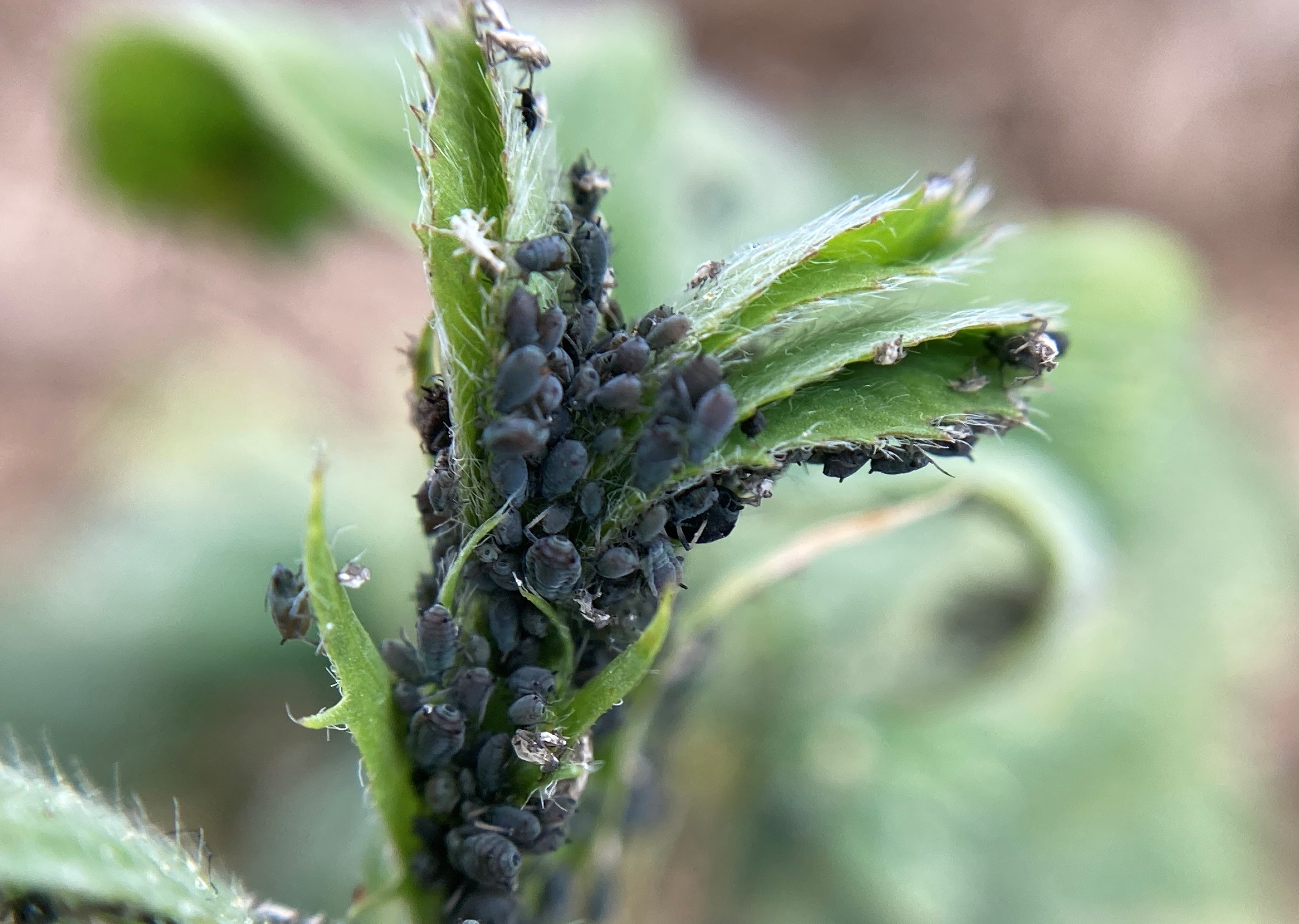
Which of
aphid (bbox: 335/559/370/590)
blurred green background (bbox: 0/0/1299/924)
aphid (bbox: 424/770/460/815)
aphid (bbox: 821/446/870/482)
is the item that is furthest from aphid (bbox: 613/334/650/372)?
blurred green background (bbox: 0/0/1299/924)

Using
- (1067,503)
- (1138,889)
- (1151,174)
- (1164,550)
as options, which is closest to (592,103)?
(1067,503)

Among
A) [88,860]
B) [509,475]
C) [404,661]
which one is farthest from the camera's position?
[404,661]

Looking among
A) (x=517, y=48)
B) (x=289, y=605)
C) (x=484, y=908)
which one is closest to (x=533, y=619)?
(x=289, y=605)

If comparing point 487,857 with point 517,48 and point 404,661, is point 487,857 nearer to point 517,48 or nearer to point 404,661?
point 404,661

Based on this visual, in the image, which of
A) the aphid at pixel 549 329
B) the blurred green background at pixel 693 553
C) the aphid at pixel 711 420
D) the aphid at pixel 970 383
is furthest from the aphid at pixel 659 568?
Answer: the blurred green background at pixel 693 553

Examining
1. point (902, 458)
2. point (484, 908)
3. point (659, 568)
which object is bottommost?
point (484, 908)

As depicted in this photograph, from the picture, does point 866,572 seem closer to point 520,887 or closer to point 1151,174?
point 520,887
